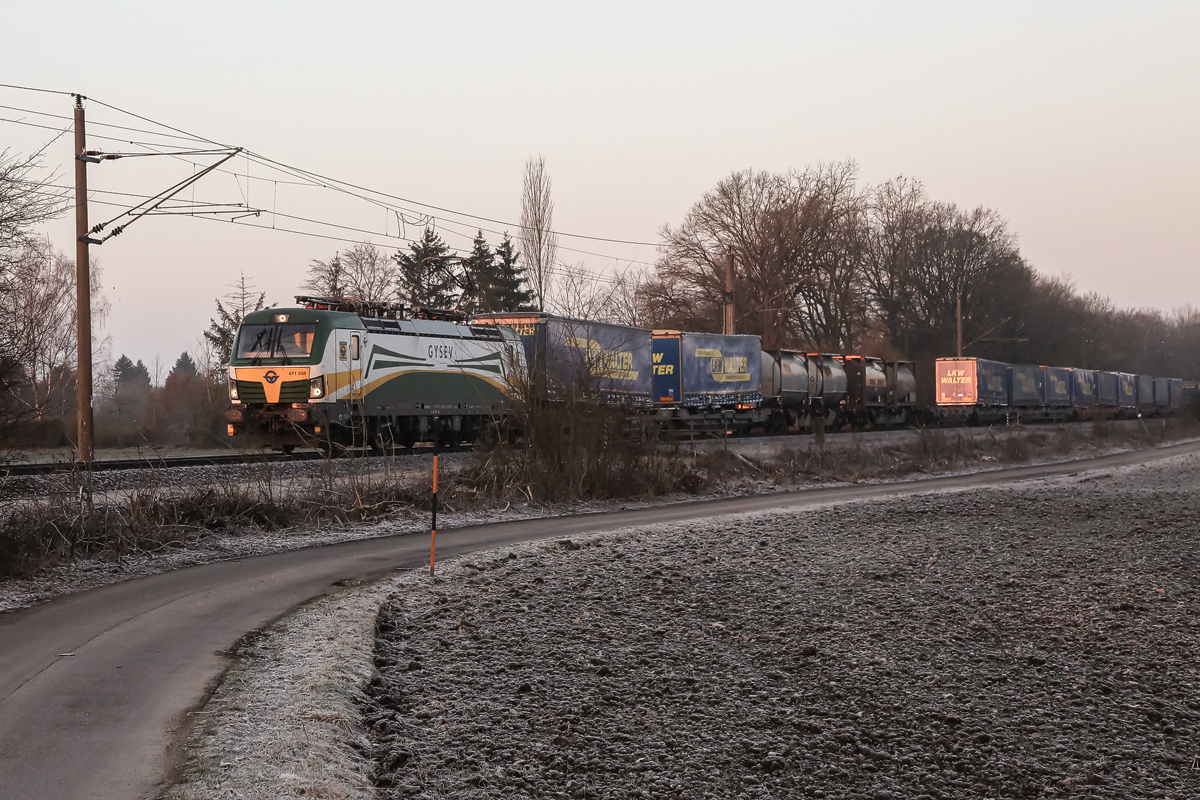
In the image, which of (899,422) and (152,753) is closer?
(152,753)

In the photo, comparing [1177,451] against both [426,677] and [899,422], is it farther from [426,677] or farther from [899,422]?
[426,677]

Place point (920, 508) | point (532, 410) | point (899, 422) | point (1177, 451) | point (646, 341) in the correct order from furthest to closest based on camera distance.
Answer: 1. point (899, 422)
2. point (1177, 451)
3. point (646, 341)
4. point (532, 410)
5. point (920, 508)

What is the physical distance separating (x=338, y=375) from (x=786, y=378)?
848 inches

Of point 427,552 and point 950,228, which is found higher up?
point 950,228

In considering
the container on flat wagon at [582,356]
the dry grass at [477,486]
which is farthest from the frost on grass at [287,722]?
the container on flat wagon at [582,356]

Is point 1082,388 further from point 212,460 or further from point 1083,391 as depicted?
point 212,460

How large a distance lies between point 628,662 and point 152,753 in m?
3.61

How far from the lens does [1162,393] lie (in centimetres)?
7800

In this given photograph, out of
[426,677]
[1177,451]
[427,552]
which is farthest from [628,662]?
[1177,451]

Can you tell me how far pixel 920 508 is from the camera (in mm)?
19625

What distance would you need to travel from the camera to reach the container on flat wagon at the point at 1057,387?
5959 centimetres

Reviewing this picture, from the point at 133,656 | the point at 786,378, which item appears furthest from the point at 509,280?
the point at 133,656

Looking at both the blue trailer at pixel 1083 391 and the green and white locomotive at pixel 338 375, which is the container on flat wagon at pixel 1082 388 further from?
the green and white locomotive at pixel 338 375

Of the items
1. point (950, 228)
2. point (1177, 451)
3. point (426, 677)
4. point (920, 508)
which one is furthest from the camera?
point (950, 228)
